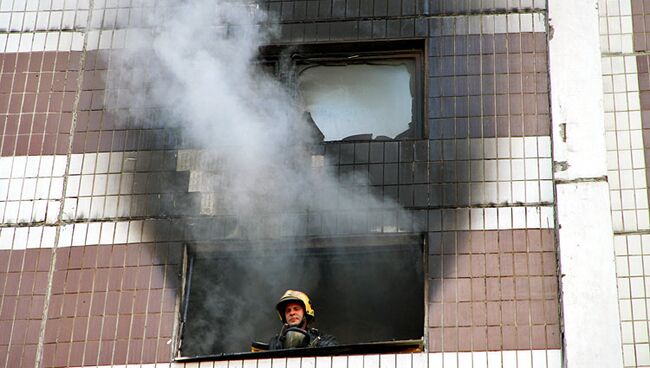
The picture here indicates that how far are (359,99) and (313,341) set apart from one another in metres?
2.35

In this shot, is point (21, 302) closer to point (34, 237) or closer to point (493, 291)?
point (34, 237)

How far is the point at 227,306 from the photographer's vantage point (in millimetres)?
11320

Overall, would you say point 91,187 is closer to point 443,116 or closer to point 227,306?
point 227,306

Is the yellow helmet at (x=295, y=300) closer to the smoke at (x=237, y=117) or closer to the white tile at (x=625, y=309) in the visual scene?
the smoke at (x=237, y=117)

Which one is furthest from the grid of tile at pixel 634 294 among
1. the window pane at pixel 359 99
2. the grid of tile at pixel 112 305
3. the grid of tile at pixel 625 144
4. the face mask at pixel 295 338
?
the grid of tile at pixel 112 305

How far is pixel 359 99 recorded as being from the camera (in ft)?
38.2

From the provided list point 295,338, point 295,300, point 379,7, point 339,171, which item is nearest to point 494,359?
point 295,338

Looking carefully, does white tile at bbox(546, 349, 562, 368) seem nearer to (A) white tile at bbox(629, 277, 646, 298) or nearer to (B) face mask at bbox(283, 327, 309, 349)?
(A) white tile at bbox(629, 277, 646, 298)

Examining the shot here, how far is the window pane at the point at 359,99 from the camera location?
11.4 metres

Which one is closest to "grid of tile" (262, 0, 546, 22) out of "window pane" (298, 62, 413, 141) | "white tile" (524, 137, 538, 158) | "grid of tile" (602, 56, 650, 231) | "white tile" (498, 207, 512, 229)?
"window pane" (298, 62, 413, 141)

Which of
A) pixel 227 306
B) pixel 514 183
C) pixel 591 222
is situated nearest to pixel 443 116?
pixel 514 183

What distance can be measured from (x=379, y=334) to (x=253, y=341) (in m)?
1.12

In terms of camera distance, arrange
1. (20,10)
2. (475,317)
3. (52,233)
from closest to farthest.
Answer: (475,317)
(52,233)
(20,10)

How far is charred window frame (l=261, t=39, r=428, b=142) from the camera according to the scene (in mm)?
11484
